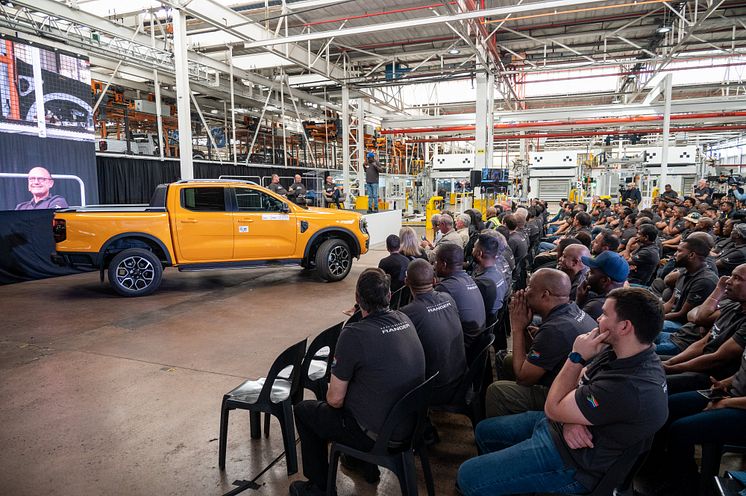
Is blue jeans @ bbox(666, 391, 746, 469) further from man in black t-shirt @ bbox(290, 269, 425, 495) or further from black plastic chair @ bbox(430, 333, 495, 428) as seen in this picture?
A: man in black t-shirt @ bbox(290, 269, 425, 495)

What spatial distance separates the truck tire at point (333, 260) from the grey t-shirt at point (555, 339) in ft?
20.2

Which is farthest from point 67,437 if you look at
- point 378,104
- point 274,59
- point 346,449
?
point 378,104

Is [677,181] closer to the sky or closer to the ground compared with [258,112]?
closer to the ground

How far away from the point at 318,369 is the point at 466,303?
1251 mm

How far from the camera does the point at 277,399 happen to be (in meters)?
2.91

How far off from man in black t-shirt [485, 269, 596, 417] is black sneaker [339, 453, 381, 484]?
2.62 ft

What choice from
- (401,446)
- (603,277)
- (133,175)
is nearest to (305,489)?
(401,446)

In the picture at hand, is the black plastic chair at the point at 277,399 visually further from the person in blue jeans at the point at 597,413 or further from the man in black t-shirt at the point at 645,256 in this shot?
the man in black t-shirt at the point at 645,256

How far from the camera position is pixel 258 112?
1719cm

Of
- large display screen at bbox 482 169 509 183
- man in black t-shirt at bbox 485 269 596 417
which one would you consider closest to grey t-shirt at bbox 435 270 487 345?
man in black t-shirt at bbox 485 269 596 417

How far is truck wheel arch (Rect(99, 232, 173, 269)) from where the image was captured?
23.9 feet

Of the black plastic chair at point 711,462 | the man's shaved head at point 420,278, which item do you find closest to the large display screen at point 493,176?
the man's shaved head at point 420,278

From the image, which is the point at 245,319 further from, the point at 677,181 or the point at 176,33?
the point at 677,181

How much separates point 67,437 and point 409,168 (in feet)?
92.0
